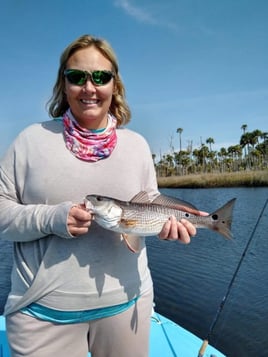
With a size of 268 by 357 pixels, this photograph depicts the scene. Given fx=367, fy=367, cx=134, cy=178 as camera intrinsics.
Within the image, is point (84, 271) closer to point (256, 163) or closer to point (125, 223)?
point (125, 223)

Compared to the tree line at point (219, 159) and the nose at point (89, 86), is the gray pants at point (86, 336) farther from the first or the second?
the tree line at point (219, 159)

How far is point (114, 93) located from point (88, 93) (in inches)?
11.6

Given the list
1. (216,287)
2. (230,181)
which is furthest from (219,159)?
(216,287)

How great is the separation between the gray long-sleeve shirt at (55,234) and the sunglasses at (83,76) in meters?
0.28

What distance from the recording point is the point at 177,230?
186 centimetres

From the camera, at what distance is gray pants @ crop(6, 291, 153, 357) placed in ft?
Answer: 5.76

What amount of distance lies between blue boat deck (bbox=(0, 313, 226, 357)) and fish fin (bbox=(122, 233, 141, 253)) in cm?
216

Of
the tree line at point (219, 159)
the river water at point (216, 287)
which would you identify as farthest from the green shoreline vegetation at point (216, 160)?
the river water at point (216, 287)

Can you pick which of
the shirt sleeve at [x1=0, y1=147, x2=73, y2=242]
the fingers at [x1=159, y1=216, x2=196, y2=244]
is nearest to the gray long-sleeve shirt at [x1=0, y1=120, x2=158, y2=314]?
the shirt sleeve at [x1=0, y1=147, x2=73, y2=242]

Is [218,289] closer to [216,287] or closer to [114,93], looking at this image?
[216,287]

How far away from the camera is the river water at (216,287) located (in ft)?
22.9

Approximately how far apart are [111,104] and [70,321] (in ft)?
3.93

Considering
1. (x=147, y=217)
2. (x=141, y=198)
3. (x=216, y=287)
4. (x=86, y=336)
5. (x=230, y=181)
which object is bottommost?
(x=216, y=287)

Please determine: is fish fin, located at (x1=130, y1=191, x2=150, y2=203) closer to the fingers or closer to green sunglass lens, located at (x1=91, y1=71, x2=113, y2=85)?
the fingers
